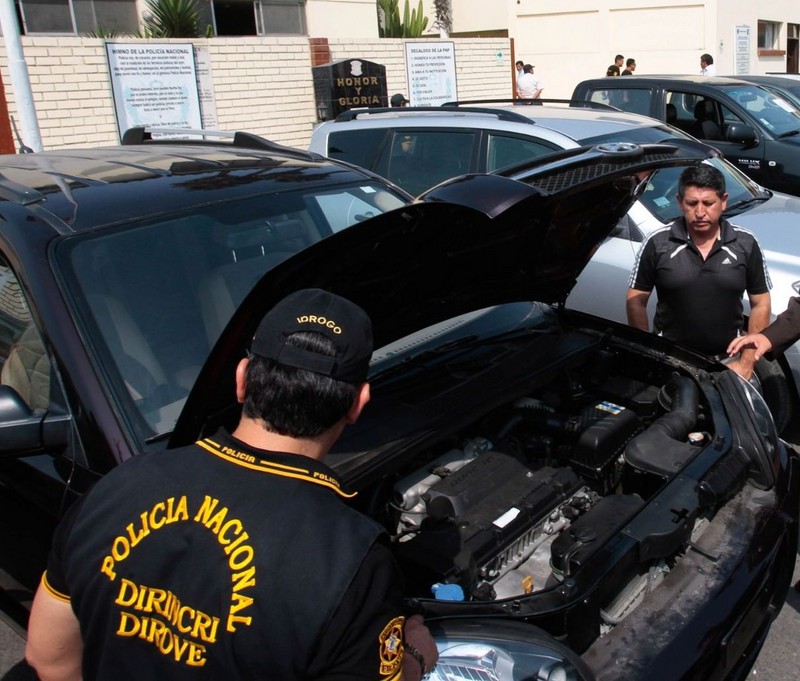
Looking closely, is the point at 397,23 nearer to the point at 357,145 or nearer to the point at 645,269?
the point at 357,145

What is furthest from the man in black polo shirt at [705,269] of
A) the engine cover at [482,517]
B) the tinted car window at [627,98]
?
the tinted car window at [627,98]

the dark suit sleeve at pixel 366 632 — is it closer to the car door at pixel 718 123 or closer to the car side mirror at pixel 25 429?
the car side mirror at pixel 25 429

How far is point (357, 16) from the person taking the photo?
14.2m

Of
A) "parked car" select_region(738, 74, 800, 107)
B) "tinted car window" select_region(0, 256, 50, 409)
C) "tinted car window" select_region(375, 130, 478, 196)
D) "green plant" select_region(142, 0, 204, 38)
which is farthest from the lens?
"green plant" select_region(142, 0, 204, 38)

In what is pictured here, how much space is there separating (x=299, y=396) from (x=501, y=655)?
86cm

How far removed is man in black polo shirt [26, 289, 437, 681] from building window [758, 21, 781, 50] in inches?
1084

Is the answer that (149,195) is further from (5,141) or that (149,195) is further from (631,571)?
(5,141)

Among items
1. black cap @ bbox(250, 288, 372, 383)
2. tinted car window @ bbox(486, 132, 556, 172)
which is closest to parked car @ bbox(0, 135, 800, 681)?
black cap @ bbox(250, 288, 372, 383)

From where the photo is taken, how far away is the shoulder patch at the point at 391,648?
4.45 feet

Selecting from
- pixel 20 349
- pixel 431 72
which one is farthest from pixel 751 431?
pixel 431 72

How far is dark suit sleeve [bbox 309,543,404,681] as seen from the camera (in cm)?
131

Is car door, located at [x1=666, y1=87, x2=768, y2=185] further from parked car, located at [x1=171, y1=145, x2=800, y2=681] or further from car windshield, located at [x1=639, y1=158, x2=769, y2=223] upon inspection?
parked car, located at [x1=171, y1=145, x2=800, y2=681]

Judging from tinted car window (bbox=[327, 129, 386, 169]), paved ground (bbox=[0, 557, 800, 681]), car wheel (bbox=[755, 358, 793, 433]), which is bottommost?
paved ground (bbox=[0, 557, 800, 681])

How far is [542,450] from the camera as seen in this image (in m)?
2.94
